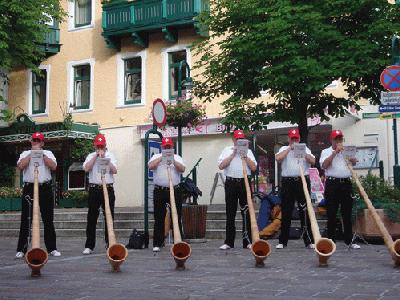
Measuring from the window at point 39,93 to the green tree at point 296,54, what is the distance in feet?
41.4

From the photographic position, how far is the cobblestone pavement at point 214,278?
5.39 m

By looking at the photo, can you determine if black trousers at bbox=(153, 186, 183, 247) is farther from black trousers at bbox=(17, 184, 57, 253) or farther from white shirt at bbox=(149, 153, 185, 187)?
black trousers at bbox=(17, 184, 57, 253)

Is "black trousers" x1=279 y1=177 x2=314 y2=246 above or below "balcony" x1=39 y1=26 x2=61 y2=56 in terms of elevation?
below

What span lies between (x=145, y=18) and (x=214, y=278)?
17759 millimetres

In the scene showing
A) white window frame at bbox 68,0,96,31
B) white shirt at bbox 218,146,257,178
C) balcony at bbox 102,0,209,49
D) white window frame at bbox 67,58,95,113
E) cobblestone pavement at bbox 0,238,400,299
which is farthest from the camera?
white window frame at bbox 68,0,96,31

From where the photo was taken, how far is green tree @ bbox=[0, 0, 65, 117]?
2028 cm

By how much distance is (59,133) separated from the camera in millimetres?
22859

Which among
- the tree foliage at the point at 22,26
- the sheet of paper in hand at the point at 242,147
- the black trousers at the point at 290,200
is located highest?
the tree foliage at the point at 22,26

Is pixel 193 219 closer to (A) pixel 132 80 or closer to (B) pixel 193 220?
(B) pixel 193 220

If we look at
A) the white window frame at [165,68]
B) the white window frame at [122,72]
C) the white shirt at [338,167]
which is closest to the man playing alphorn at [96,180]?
the white shirt at [338,167]

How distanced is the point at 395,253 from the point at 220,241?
5.58 meters

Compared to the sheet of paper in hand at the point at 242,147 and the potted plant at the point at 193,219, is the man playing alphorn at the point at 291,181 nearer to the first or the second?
the sheet of paper in hand at the point at 242,147

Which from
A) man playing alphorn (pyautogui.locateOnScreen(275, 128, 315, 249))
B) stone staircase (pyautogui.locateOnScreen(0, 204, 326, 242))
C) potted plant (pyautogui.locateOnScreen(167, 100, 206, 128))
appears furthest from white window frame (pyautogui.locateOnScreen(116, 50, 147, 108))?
man playing alphorn (pyautogui.locateOnScreen(275, 128, 315, 249))

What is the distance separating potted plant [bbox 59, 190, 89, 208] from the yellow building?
3.66ft
